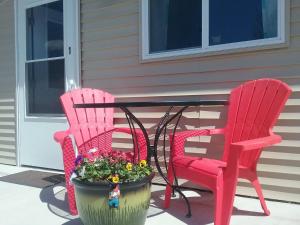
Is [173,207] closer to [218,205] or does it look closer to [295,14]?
[218,205]

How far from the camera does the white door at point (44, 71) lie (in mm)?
3816

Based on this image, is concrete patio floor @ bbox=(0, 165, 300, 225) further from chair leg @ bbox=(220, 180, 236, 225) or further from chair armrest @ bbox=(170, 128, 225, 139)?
chair armrest @ bbox=(170, 128, 225, 139)

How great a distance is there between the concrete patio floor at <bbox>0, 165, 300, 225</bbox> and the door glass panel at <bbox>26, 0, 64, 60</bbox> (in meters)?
1.70

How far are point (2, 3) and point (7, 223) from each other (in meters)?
3.09

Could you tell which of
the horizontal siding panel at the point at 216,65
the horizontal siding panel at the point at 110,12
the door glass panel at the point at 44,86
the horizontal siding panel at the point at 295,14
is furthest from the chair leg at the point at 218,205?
the door glass panel at the point at 44,86

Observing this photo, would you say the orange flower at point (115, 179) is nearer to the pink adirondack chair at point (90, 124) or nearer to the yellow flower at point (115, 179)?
the yellow flower at point (115, 179)

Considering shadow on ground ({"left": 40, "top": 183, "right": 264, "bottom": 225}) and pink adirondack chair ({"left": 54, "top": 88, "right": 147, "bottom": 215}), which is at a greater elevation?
pink adirondack chair ({"left": 54, "top": 88, "right": 147, "bottom": 215})

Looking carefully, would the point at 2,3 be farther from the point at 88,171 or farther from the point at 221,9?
the point at 88,171

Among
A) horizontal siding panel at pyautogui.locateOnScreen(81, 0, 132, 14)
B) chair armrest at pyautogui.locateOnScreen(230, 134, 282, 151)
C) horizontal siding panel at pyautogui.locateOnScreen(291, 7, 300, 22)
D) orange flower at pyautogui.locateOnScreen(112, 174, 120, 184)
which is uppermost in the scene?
horizontal siding panel at pyautogui.locateOnScreen(81, 0, 132, 14)

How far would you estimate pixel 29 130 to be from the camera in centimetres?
416

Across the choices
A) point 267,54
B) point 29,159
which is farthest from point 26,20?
point 267,54

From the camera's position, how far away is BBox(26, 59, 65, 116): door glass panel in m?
3.95

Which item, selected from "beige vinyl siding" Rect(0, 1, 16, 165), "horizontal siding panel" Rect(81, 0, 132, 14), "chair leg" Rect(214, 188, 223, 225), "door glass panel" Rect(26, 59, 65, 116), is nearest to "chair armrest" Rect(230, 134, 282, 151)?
"chair leg" Rect(214, 188, 223, 225)

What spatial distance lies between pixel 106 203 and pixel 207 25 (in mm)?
1846
